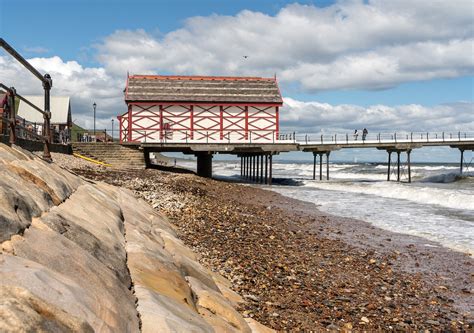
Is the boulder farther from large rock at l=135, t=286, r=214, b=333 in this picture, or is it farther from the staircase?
the staircase

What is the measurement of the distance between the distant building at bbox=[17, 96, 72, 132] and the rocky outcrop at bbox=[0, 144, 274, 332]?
40715 mm

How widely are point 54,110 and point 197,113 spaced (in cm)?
1987

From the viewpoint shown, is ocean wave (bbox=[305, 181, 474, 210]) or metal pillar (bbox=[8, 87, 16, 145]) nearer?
metal pillar (bbox=[8, 87, 16, 145])

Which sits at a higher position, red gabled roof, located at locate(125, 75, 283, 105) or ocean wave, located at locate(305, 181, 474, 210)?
red gabled roof, located at locate(125, 75, 283, 105)

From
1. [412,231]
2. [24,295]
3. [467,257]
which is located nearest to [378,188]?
[412,231]

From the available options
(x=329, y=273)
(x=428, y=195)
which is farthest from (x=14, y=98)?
(x=428, y=195)

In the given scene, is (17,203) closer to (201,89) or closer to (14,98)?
(14,98)

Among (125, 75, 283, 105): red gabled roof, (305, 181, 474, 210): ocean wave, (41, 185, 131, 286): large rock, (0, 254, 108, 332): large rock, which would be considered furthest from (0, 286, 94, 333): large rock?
(125, 75, 283, 105): red gabled roof

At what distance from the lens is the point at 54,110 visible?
148 feet

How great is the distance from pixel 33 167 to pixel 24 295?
283cm

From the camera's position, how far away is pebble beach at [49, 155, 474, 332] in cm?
561

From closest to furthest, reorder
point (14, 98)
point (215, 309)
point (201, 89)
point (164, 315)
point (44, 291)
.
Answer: point (44, 291) < point (164, 315) < point (215, 309) < point (14, 98) < point (201, 89)

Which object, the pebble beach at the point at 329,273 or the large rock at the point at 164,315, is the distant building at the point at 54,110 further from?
the large rock at the point at 164,315

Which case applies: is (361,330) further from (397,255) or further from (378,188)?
(378,188)
